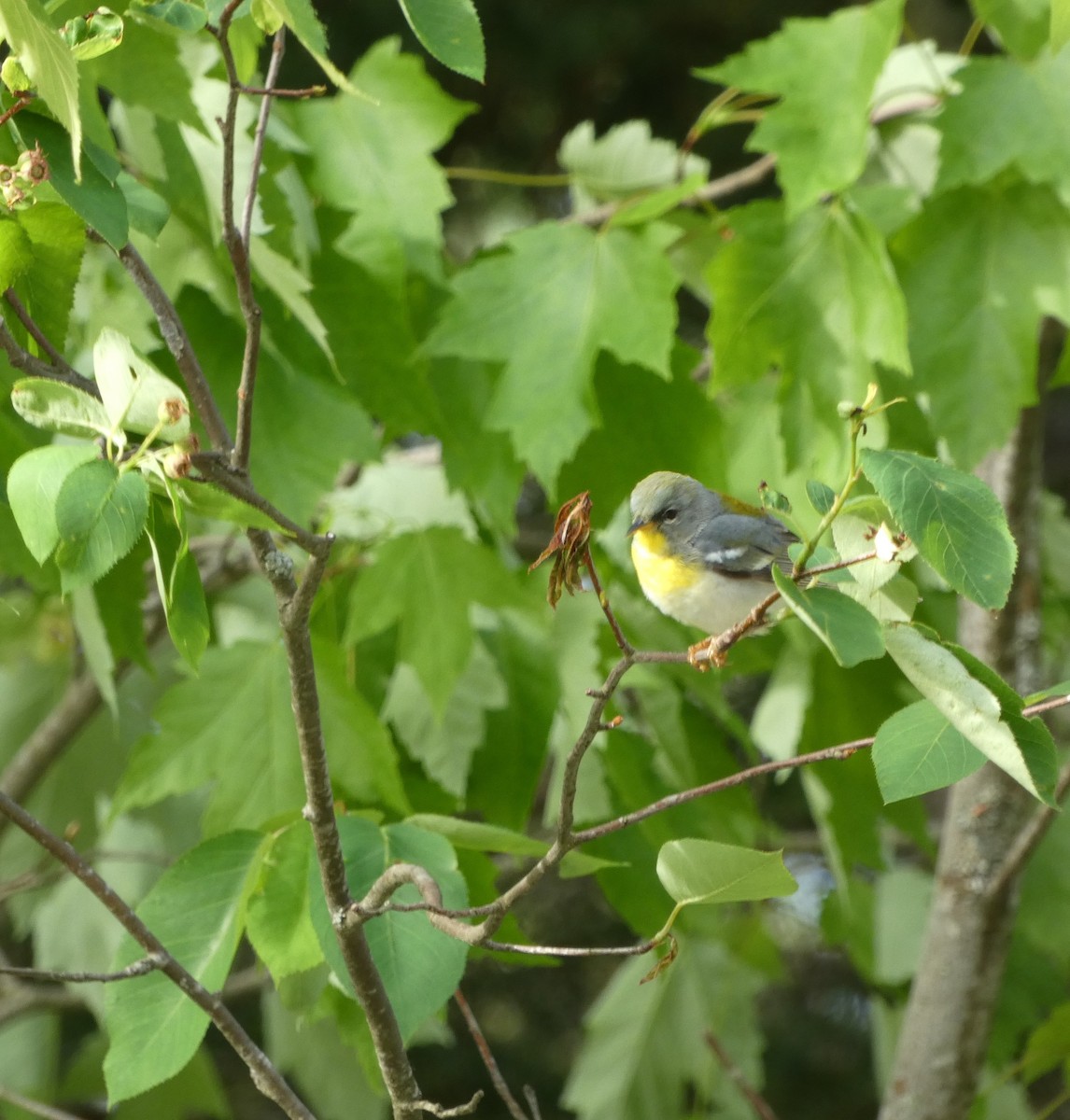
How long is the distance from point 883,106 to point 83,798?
1251mm

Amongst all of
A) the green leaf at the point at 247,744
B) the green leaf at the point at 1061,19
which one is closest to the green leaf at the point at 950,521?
the green leaf at the point at 1061,19

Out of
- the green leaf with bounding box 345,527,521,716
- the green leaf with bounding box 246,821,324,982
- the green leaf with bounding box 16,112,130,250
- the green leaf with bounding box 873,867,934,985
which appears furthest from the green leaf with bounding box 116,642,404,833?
the green leaf with bounding box 873,867,934,985

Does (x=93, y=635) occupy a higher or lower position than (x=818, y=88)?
lower

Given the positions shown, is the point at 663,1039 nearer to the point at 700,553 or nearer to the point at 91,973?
the point at 700,553

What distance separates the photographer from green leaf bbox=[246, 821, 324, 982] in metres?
0.93

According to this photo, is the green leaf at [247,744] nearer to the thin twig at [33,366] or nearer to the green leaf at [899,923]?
the thin twig at [33,366]

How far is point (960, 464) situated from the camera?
4.12 feet

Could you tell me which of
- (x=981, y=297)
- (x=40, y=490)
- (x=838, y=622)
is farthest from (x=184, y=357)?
(x=981, y=297)

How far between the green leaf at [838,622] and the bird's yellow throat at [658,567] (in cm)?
63

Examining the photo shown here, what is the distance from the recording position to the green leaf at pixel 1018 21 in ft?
4.21

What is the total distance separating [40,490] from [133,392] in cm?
6

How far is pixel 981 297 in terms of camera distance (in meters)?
1.33

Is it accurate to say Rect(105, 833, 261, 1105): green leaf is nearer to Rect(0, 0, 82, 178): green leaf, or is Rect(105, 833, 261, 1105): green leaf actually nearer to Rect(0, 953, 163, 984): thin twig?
Rect(0, 953, 163, 984): thin twig

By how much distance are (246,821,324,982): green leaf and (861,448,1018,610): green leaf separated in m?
0.54
